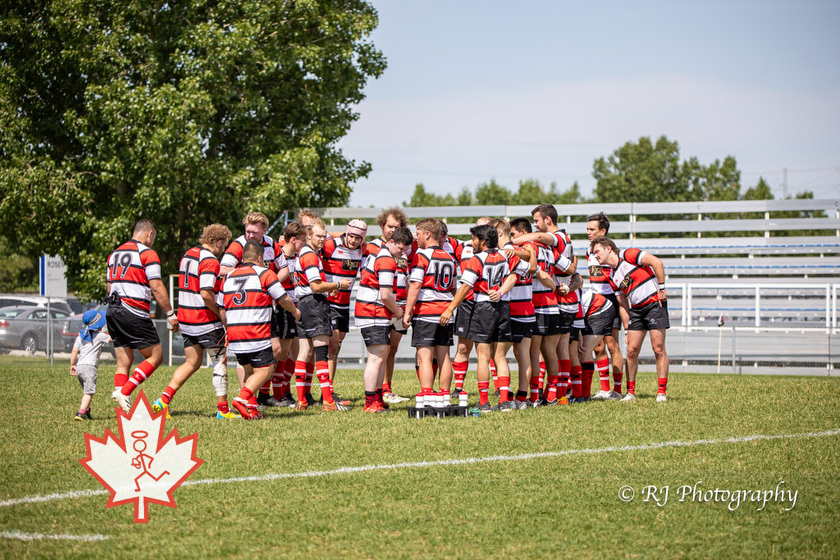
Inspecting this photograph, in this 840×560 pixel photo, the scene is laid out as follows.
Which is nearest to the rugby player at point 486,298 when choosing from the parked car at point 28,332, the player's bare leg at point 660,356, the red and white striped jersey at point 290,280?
the player's bare leg at point 660,356

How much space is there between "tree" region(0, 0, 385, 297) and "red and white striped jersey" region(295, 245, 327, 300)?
11959 mm

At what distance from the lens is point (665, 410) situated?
9852mm

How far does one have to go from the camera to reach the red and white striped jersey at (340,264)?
34.4 feet

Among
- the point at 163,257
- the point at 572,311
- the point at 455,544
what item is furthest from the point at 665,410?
the point at 163,257

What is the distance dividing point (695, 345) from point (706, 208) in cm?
923

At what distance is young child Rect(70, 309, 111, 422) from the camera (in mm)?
9289

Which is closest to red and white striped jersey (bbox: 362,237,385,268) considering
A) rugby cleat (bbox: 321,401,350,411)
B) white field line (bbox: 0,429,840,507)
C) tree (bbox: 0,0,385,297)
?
rugby cleat (bbox: 321,401,350,411)

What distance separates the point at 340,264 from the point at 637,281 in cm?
363

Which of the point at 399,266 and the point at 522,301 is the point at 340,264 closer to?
the point at 399,266

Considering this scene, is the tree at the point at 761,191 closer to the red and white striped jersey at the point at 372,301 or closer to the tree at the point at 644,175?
the tree at the point at 644,175

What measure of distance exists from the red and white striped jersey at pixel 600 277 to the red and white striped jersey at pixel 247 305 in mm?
4200

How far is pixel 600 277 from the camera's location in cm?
1104

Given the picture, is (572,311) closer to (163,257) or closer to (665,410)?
(665,410)

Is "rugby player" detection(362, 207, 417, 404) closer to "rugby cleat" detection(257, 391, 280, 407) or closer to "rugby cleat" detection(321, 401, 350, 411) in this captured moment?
"rugby cleat" detection(321, 401, 350, 411)
